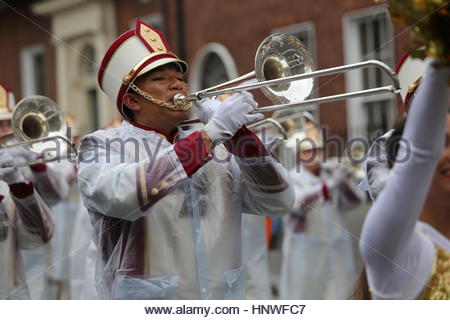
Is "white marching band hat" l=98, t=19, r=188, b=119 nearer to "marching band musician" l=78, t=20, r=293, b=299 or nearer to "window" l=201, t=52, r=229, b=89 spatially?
"marching band musician" l=78, t=20, r=293, b=299

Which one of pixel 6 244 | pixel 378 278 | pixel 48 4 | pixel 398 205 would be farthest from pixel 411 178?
pixel 48 4

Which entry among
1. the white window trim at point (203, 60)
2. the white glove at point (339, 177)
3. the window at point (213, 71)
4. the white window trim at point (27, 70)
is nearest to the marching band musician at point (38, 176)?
the white glove at point (339, 177)

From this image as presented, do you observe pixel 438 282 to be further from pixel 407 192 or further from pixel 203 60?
pixel 203 60

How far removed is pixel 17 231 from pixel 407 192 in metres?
2.80

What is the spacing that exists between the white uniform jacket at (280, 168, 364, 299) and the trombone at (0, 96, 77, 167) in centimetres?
412

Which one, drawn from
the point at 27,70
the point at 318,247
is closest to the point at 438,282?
the point at 318,247

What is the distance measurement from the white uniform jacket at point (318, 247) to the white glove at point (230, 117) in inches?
211

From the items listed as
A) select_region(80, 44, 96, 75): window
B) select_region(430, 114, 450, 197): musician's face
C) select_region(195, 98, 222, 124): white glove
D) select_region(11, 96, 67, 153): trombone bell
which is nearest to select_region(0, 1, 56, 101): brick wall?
select_region(80, 44, 96, 75): window

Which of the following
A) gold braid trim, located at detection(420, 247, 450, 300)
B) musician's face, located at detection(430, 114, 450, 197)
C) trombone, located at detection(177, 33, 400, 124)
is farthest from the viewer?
trombone, located at detection(177, 33, 400, 124)

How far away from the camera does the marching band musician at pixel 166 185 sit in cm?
323

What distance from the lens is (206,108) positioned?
346 centimetres

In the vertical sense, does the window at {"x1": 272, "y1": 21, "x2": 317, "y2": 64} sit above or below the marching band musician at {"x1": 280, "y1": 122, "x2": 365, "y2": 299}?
above

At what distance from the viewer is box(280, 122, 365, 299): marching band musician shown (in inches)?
341

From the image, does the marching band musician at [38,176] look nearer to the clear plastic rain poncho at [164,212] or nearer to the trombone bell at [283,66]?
the clear plastic rain poncho at [164,212]
